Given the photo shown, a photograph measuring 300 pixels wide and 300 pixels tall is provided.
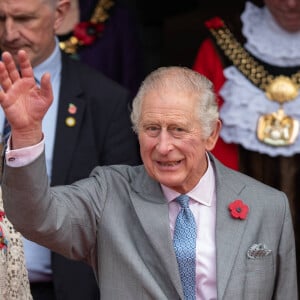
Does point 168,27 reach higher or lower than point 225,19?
lower

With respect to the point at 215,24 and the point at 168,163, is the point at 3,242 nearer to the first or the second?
the point at 168,163

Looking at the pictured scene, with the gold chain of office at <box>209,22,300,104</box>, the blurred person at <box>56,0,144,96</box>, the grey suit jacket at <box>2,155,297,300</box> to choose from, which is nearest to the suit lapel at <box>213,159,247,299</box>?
the grey suit jacket at <box>2,155,297,300</box>

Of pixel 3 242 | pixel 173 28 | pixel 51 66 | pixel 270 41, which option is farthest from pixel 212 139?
pixel 173 28

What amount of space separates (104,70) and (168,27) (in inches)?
49.6

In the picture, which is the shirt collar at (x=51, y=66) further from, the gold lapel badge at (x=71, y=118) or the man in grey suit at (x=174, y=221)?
the man in grey suit at (x=174, y=221)

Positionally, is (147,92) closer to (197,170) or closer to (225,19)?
(197,170)

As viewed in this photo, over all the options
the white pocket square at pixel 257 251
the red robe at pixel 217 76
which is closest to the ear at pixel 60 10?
the red robe at pixel 217 76

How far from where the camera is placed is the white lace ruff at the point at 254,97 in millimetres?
4598

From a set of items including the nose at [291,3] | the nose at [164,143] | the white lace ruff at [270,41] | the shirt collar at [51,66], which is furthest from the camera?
the white lace ruff at [270,41]

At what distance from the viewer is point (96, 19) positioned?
5008 millimetres

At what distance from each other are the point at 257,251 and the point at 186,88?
540 millimetres

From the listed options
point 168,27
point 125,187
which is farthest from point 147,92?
point 168,27

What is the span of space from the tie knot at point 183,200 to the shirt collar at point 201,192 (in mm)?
11

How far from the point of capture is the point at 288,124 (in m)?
4.60
